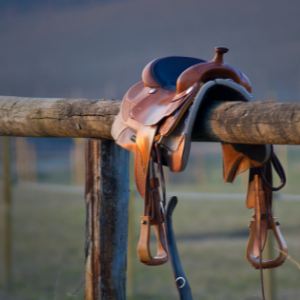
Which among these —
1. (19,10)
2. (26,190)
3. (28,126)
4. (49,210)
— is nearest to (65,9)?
(19,10)

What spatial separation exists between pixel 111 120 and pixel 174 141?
280 millimetres

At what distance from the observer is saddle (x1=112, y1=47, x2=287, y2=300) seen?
2.91ft

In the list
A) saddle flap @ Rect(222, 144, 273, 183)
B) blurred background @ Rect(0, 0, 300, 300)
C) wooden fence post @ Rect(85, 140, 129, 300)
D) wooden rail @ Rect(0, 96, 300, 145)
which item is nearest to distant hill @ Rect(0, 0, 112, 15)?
blurred background @ Rect(0, 0, 300, 300)

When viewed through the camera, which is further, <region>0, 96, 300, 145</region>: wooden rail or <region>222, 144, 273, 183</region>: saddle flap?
<region>222, 144, 273, 183</region>: saddle flap

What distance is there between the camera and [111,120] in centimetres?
111

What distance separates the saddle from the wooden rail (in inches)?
2.2

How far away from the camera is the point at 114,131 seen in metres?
1.04

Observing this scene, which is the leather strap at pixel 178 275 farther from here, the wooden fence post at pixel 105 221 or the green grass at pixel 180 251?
the green grass at pixel 180 251

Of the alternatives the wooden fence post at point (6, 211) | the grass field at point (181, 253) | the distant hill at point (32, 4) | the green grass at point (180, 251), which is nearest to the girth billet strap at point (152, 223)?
the green grass at point (180, 251)

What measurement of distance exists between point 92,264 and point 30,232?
4.45 metres

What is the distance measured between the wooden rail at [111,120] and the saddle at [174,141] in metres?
0.06

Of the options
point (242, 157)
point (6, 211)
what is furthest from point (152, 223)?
point (6, 211)

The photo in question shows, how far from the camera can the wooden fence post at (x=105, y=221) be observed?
4.08 feet

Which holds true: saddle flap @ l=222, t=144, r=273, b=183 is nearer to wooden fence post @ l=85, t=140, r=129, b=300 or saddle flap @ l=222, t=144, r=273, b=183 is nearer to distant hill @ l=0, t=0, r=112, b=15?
wooden fence post @ l=85, t=140, r=129, b=300
